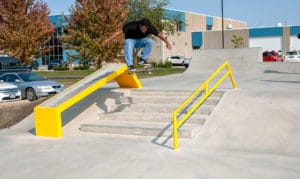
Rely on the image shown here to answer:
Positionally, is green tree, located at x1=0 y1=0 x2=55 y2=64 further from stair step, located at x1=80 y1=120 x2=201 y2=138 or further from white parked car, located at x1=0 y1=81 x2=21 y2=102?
stair step, located at x1=80 y1=120 x2=201 y2=138

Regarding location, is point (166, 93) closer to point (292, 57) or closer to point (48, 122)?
point (48, 122)

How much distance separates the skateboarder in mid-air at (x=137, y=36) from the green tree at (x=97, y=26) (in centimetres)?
1693

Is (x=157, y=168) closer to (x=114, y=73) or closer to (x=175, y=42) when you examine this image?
(x=114, y=73)

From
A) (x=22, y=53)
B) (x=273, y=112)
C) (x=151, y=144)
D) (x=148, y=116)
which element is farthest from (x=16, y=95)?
(x=22, y=53)

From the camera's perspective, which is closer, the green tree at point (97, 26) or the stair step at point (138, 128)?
the stair step at point (138, 128)

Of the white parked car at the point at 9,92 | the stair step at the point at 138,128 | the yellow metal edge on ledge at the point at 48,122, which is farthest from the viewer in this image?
the white parked car at the point at 9,92

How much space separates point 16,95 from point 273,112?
11109 millimetres

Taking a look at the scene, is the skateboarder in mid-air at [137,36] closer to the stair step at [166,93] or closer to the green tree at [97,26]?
the stair step at [166,93]

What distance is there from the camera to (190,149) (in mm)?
6629

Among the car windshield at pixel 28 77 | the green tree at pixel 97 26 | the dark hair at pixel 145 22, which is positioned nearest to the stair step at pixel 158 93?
the dark hair at pixel 145 22

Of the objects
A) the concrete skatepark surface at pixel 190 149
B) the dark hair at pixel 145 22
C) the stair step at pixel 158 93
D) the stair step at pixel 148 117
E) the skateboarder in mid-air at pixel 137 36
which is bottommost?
the concrete skatepark surface at pixel 190 149

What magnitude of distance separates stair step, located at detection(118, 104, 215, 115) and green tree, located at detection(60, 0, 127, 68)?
1784 cm

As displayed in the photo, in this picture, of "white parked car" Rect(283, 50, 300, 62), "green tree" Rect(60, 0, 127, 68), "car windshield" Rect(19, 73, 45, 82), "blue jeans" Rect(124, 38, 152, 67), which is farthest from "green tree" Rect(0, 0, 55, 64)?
"white parked car" Rect(283, 50, 300, 62)

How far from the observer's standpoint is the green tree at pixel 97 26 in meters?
27.0
